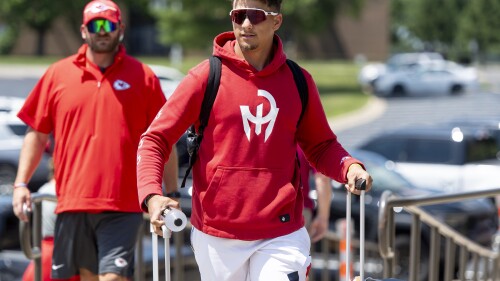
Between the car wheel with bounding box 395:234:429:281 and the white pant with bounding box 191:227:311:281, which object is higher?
the white pant with bounding box 191:227:311:281

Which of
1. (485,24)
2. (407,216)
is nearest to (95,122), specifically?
(407,216)

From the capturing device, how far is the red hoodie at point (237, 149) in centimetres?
363

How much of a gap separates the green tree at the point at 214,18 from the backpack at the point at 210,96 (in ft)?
125

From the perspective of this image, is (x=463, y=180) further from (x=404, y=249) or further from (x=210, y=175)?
(x=210, y=175)

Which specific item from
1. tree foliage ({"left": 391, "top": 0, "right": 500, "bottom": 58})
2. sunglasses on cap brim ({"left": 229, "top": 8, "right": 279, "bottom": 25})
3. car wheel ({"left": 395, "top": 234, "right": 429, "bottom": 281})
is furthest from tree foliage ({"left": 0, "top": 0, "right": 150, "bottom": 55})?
sunglasses on cap brim ({"left": 229, "top": 8, "right": 279, "bottom": 25})

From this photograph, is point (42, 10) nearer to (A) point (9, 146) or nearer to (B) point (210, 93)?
(A) point (9, 146)

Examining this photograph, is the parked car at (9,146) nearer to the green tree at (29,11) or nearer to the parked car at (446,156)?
the parked car at (446,156)

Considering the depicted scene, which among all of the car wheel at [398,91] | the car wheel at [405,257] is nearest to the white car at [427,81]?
the car wheel at [398,91]

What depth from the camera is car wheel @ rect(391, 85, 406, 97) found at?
4294cm

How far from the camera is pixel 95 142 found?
15.8ft

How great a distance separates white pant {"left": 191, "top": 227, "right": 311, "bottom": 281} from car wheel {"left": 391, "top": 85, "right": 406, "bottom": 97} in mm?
39831

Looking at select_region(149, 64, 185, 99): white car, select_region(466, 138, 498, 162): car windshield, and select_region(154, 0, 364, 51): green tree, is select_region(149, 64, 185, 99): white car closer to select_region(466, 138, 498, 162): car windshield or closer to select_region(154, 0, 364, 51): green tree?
select_region(466, 138, 498, 162): car windshield

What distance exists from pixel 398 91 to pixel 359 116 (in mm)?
9342

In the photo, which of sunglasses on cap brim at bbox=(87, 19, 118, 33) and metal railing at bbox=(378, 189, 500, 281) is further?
metal railing at bbox=(378, 189, 500, 281)
